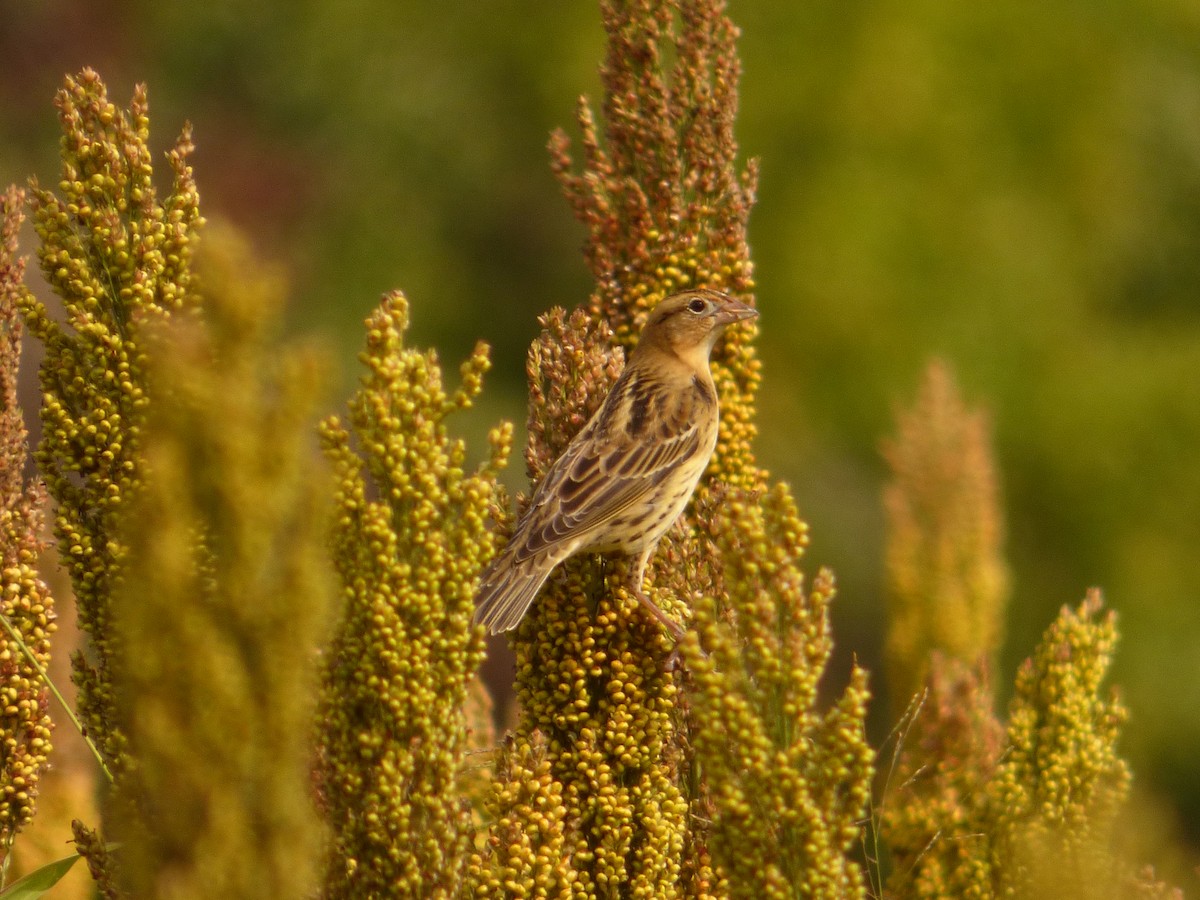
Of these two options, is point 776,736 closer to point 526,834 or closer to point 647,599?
point 526,834

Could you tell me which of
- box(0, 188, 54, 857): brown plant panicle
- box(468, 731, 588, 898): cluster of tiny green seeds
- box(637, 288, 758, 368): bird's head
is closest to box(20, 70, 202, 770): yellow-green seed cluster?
box(0, 188, 54, 857): brown plant panicle

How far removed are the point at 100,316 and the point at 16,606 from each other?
0.75 meters

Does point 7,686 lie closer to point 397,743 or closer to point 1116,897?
point 397,743

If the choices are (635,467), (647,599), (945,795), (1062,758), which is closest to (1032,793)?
(1062,758)

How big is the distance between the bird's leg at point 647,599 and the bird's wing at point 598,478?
21 cm

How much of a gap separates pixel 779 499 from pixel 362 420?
0.91m

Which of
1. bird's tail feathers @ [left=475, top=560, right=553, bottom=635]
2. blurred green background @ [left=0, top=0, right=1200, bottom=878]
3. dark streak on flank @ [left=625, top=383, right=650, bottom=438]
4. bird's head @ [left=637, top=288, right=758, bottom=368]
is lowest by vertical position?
bird's tail feathers @ [left=475, top=560, right=553, bottom=635]

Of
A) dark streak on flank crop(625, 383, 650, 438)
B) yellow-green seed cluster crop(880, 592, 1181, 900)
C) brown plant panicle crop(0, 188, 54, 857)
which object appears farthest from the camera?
dark streak on flank crop(625, 383, 650, 438)

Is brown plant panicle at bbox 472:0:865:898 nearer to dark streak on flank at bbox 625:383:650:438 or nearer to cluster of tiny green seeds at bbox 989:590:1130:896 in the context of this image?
dark streak on flank at bbox 625:383:650:438

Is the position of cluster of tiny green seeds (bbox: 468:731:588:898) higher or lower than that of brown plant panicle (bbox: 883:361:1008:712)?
lower

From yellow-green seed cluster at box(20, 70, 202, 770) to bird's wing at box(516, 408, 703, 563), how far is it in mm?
1219

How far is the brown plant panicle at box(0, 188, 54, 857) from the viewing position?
3938 millimetres

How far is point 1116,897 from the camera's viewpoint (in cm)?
341

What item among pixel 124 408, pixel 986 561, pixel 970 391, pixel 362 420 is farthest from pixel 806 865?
pixel 970 391
